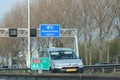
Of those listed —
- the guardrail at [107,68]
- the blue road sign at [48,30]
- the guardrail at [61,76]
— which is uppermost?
the blue road sign at [48,30]

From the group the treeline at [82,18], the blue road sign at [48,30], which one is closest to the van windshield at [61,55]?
the blue road sign at [48,30]

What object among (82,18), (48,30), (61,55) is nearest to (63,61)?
(61,55)

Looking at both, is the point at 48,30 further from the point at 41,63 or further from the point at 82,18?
the point at 41,63

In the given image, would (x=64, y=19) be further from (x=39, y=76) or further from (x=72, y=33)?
(x=39, y=76)

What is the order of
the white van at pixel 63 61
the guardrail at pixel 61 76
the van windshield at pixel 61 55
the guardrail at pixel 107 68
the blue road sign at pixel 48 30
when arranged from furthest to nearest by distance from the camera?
the blue road sign at pixel 48 30, the guardrail at pixel 107 68, the van windshield at pixel 61 55, the white van at pixel 63 61, the guardrail at pixel 61 76

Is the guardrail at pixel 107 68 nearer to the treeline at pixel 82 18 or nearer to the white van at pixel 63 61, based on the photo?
the white van at pixel 63 61

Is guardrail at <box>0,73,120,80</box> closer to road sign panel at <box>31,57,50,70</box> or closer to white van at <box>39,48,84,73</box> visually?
road sign panel at <box>31,57,50,70</box>

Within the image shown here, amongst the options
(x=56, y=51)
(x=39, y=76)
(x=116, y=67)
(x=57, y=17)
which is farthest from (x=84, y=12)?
(x=39, y=76)

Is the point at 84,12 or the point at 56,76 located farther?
the point at 84,12

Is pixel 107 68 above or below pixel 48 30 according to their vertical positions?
below

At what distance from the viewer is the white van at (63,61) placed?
1008 inches

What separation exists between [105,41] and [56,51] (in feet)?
99.7

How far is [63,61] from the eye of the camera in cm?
2600

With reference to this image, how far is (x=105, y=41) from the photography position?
57156 millimetres
